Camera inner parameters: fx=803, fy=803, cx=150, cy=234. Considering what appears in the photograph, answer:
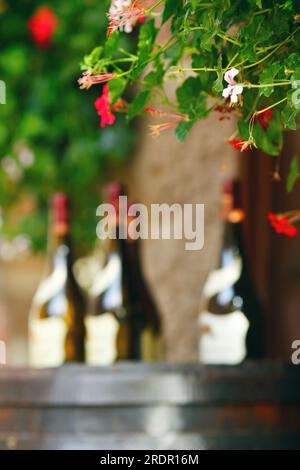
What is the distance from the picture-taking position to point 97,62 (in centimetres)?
76

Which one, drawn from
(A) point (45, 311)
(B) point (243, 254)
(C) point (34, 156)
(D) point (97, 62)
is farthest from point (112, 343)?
(C) point (34, 156)

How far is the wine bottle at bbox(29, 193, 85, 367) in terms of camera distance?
1.40 metres

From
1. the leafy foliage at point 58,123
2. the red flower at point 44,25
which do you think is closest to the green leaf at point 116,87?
the leafy foliage at point 58,123

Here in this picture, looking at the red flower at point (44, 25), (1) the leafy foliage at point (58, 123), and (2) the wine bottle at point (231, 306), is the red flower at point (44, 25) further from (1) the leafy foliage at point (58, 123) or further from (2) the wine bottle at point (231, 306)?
(2) the wine bottle at point (231, 306)

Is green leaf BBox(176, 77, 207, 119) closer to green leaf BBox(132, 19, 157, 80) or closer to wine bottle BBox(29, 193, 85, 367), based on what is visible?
green leaf BBox(132, 19, 157, 80)

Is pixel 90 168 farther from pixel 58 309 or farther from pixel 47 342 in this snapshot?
pixel 47 342

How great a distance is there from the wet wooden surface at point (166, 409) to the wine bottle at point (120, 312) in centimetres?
28

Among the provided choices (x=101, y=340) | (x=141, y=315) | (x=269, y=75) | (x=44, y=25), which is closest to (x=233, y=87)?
(x=269, y=75)

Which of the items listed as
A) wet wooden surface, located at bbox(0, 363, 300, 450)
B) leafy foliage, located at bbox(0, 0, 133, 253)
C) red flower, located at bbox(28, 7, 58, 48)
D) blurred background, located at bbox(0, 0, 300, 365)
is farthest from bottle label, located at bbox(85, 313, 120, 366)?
red flower, located at bbox(28, 7, 58, 48)

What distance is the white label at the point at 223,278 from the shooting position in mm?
1432

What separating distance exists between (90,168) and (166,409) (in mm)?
1448

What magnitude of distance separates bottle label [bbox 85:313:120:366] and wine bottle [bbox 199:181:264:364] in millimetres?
154

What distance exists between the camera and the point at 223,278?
4.82ft
